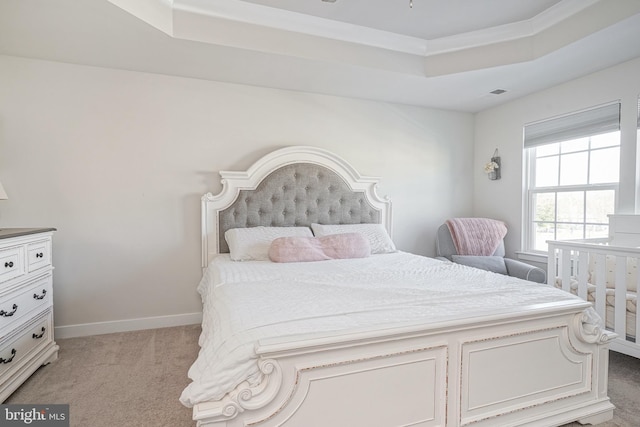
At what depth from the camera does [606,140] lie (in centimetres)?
275

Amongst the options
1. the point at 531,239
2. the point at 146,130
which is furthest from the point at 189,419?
the point at 531,239

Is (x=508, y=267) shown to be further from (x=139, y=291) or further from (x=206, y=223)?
(x=139, y=291)

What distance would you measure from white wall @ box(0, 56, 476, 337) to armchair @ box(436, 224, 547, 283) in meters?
1.42

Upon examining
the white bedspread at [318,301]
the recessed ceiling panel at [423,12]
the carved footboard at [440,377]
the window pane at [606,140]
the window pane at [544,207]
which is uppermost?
the recessed ceiling panel at [423,12]

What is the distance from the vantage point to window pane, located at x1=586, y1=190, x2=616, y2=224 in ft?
8.91

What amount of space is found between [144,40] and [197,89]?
67 centimetres

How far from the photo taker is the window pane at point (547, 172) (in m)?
3.20

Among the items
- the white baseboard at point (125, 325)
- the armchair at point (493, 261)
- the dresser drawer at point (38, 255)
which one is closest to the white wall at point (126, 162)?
the white baseboard at point (125, 325)

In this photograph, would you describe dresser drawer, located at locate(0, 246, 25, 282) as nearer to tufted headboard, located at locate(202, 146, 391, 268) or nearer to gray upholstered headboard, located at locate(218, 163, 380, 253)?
tufted headboard, located at locate(202, 146, 391, 268)

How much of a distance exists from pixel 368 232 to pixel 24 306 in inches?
97.6

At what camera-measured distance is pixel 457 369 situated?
52.0 inches

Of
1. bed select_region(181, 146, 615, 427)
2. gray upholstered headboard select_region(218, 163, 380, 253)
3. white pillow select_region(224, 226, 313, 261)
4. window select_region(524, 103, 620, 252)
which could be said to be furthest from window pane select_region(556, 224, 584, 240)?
white pillow select_region(224, 226, 313, 261)

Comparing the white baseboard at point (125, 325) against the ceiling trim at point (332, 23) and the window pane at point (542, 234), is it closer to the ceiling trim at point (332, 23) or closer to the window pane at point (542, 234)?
the ceiling trim at point (332, 23)

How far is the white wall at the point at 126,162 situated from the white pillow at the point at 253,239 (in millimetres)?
448
